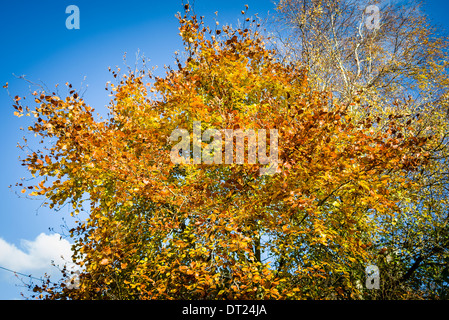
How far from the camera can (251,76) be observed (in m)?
8.80

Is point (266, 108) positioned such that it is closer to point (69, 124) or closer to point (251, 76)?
point (251, 76)

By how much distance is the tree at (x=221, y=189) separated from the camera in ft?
19.0

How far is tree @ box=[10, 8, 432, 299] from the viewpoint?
5.80 m

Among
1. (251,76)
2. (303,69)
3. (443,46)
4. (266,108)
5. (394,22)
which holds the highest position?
(394,22)

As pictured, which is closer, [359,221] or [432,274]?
[359,221]

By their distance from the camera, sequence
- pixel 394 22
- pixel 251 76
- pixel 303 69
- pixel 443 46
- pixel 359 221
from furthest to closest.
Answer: pixel 394 22 → pixel 443 46 → pixel 303 69 → pixel 251 76 → pixel 359 221

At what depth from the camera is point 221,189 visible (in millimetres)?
7859

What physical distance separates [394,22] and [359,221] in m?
10.4
